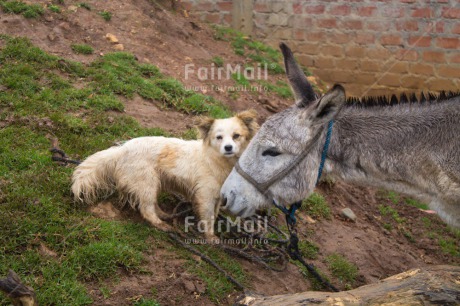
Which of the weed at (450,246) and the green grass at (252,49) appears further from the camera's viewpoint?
the green grass at (252,49)

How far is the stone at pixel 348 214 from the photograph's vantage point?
6188 millimetres

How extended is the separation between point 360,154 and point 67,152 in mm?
3048

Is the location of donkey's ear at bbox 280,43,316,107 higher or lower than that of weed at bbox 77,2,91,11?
lower

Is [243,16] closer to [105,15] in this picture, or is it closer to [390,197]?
[105,15]

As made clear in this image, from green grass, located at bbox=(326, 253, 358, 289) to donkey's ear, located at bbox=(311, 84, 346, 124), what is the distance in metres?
2.08

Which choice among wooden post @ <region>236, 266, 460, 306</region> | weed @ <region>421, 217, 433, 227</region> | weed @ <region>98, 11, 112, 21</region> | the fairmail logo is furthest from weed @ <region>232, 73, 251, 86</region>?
wooden post @ <region>236, 266, 460, 306</region>

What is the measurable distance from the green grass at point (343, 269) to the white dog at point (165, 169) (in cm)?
131

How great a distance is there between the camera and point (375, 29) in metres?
9.88

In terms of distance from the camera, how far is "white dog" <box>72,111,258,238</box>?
4465 mm

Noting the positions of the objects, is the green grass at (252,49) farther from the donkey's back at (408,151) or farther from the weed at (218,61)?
the donkey's back at (408,151)

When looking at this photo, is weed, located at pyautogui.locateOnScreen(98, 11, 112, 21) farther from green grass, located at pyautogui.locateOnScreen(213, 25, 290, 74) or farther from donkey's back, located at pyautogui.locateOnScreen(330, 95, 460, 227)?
donkey's back, located at pyautogui.locateOnScreen(330, 95, 460, 227)

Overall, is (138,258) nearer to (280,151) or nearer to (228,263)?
(228,263)

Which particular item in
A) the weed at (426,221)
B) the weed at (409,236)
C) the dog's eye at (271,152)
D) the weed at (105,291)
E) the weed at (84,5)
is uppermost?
the weed at (84,5)

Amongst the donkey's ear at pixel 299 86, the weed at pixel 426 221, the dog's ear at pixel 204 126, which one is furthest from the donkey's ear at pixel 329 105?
the weed at pixel 426 221
